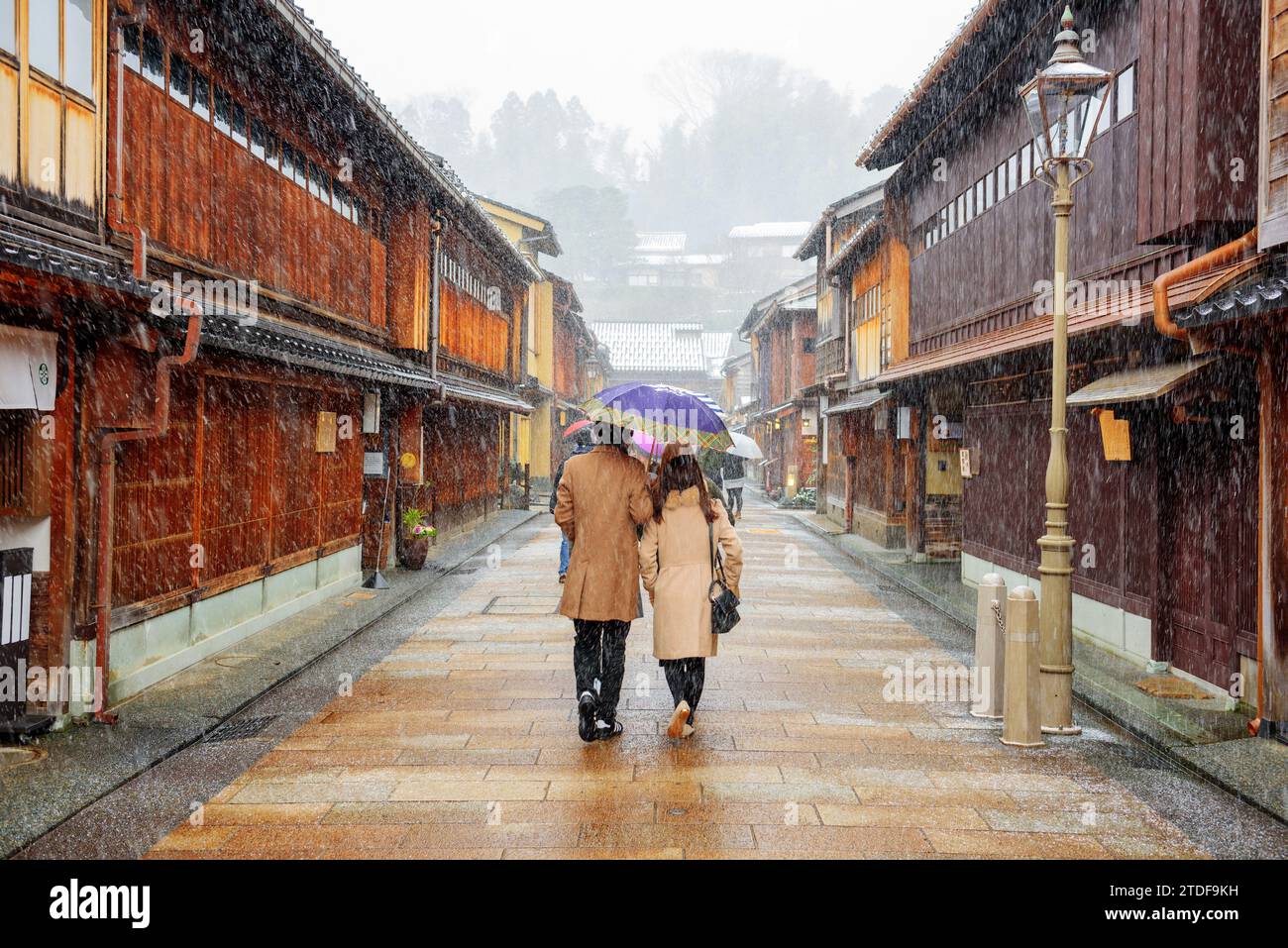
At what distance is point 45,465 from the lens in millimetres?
7844

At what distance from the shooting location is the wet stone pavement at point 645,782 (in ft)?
19.2

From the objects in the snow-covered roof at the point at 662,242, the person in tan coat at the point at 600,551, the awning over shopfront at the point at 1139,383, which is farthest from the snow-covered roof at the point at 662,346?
the person in tan coat at the point at 600,551

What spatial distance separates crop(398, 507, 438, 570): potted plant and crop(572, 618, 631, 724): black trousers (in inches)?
428

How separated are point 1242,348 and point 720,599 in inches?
181

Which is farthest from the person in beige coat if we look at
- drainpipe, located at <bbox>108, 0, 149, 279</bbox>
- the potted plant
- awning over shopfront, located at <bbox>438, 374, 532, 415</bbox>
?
awning over shopfront, located at <bbox>438, 374, 532, 415</bbox>

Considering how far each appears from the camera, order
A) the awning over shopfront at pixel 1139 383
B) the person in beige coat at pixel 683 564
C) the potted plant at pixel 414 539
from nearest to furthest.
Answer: the person in beige coat at pixel 683 564
the awning over shopfront at pixel 1139 383
the potted plant at pixel 414 539

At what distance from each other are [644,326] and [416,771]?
2847 inches

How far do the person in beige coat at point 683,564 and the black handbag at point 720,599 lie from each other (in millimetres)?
25

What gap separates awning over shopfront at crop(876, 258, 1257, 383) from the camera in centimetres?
854

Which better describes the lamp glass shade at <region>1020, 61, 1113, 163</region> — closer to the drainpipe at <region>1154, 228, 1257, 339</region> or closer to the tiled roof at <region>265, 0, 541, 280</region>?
the drainpipe at <region>1154, 228, 1257, 339</region>

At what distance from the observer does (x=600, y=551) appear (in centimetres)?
749

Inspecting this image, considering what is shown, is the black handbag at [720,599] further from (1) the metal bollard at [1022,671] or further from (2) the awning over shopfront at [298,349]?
(2) the awning over shopfront at [298,349]

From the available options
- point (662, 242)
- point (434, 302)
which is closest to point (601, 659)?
point (434, 302)

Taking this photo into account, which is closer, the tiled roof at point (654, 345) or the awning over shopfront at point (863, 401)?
the awning over shopfront at point (863, 401)
